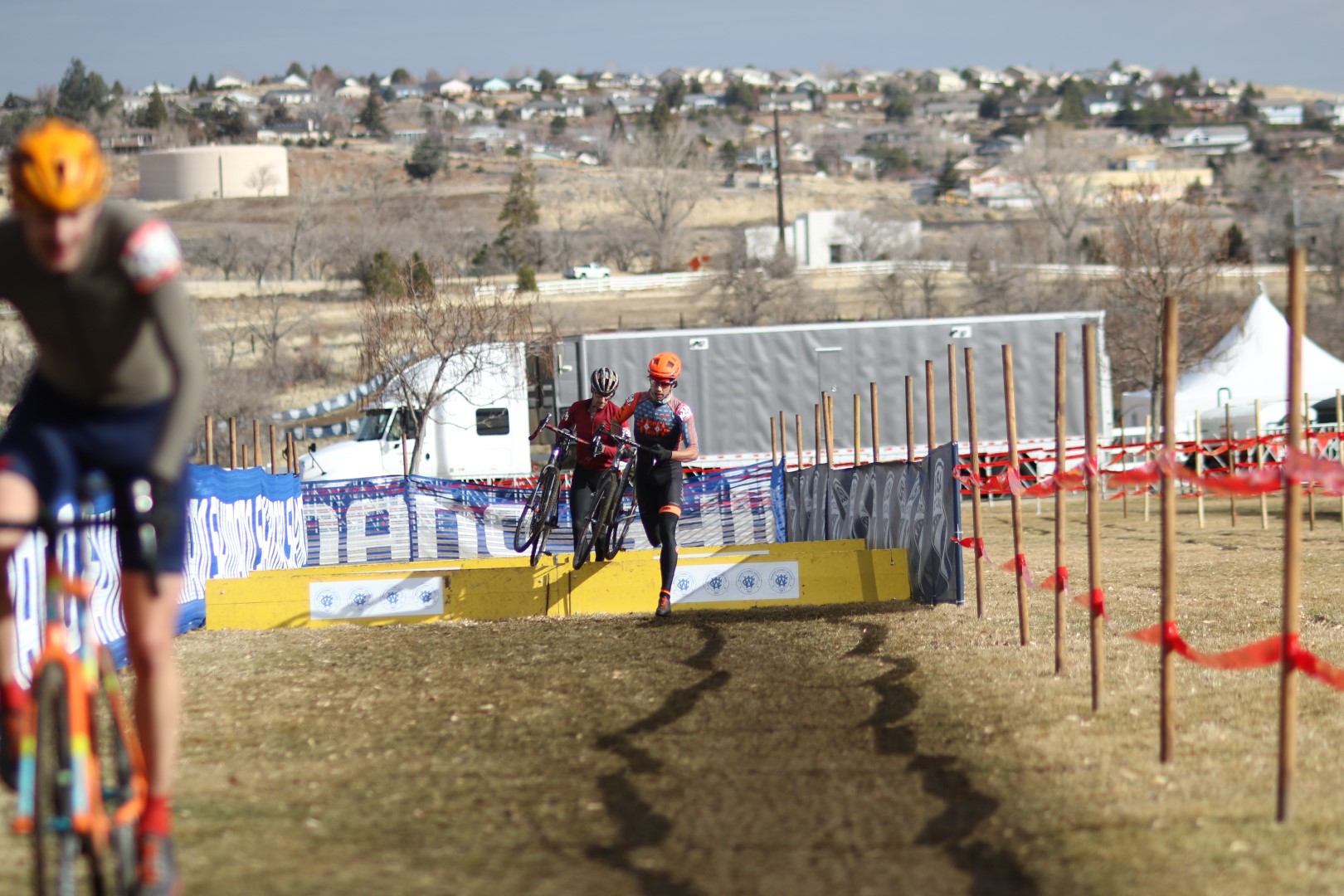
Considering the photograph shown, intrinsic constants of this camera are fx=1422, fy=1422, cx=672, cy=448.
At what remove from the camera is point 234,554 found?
14422mm

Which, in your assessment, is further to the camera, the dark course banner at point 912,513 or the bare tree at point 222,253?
the bare tree at point 222,253

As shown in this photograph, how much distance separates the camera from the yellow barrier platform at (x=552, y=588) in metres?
11.7

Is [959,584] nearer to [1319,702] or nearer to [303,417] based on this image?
[1319,702]

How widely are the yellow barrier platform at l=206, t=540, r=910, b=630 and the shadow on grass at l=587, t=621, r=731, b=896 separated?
3.29 meters

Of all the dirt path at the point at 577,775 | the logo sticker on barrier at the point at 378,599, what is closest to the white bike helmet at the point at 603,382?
the logo sticker on barrier at the point at 378,599

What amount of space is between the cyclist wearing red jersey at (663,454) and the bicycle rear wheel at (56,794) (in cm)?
700

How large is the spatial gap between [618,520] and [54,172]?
884 centimetres

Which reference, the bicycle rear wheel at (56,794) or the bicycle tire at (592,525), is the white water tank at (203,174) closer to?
the bicycle tire at (592,525)

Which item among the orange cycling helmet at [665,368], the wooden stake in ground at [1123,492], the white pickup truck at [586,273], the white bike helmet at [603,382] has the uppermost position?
the white pickup truck at [586,273]

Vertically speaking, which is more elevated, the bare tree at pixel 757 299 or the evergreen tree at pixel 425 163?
the evergreen tree at pixel 425 163

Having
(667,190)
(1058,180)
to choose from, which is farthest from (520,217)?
(1058,180)

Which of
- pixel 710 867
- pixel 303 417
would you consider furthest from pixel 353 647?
pixel 303 417

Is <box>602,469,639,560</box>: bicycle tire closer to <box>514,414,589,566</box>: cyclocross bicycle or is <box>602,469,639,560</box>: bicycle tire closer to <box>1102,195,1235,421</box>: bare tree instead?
<box>514,414,589,566</box>: cyclocross bicycle

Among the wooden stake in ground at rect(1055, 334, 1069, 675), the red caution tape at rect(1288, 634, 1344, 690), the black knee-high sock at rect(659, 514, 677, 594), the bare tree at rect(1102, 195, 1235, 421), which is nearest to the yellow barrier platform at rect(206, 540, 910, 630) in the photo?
the black knee-high sock at rect(659, 514, 677, 594)
